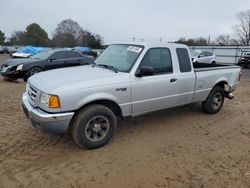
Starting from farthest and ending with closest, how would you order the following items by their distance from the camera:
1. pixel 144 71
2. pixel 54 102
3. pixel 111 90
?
pixel 144 71, pixel 111 90, pixel 54 102

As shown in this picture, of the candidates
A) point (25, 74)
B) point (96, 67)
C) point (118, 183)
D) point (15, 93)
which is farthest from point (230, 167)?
point (25, 74)

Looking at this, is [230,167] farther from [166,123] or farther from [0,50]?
[0,50]

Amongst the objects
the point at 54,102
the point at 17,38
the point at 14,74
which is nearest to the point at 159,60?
the point at 54,102

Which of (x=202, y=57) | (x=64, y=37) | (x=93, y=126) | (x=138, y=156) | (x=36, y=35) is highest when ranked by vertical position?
(x=36, y=35)

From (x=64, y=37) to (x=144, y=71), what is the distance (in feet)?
224

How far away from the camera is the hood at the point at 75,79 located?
12.1ft

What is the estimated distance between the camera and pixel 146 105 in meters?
4.60

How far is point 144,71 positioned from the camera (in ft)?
13.9

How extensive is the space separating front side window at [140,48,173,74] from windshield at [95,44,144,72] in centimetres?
20

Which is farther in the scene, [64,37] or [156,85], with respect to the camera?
[64,37]

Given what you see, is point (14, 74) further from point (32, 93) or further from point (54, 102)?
point (54, 102)

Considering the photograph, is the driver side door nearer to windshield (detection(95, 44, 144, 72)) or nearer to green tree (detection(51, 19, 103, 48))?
windshield (detection(95, 44, 144, 72))

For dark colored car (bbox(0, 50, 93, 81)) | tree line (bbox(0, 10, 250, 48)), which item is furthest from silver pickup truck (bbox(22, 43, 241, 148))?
tree line (bbox(0, 10, 250, 48))

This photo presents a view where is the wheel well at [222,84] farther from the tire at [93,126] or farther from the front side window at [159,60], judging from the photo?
the tire at [93,126]
